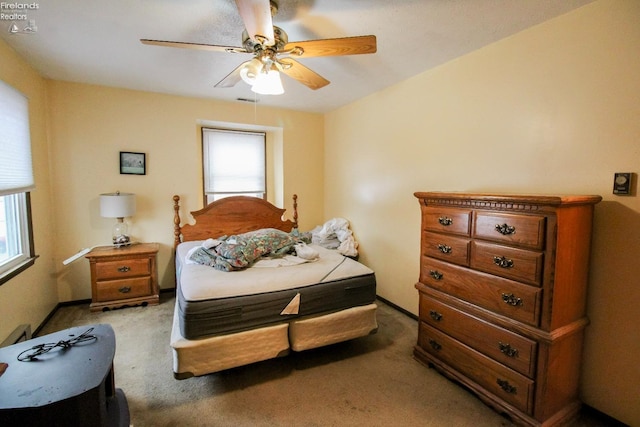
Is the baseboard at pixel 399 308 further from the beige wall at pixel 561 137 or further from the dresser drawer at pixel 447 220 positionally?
the dresser drawer at pixel 447 220

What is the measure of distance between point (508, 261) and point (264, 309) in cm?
161

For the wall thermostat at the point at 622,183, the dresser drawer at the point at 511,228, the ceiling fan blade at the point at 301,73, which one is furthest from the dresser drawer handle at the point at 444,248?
the ceiling fan blade at the point at 301,73

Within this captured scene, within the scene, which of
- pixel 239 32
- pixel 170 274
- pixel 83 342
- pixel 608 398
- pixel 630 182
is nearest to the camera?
pixel 83 342

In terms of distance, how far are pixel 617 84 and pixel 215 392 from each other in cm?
309

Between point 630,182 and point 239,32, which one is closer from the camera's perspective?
point 630,182

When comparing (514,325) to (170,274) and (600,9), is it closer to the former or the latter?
(600,9)

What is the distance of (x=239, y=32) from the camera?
6.86ft

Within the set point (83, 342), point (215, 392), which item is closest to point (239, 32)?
point (83, 342)

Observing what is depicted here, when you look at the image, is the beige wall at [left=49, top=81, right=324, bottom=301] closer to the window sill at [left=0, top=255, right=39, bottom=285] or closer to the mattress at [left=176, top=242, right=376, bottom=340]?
the window sill at [left=0, top=255, right=39, bottom=285]

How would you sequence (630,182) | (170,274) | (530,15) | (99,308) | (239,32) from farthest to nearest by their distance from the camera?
(170,274) < (99,308) < (239,32) < (530,15) < (630,182)

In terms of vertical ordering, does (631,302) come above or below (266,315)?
above

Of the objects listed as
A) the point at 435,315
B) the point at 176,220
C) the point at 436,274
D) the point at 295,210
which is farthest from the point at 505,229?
the point at 176,220

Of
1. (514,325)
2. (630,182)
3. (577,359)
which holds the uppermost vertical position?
(630,182)

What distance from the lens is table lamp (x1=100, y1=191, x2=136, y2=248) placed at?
322 cm
